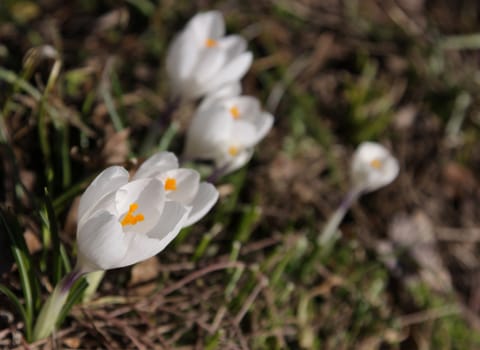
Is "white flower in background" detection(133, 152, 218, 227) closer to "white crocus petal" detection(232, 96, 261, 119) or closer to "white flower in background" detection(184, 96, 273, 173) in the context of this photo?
"white flower in background" detection(184, 96, 273, 173)

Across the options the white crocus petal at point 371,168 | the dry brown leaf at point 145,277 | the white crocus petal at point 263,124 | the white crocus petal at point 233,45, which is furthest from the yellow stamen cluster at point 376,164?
the dry brown leaf at point 145,277

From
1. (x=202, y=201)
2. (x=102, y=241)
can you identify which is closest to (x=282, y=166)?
(x=202, y=201)

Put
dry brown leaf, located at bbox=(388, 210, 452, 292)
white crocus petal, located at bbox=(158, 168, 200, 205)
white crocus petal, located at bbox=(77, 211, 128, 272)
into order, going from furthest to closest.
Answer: dry brown leaf, located at bbox=(388, 210, 452, 292), white crocus petal, located at bbox=(158, 168, 200, 205), white crocus petal, located at bbox=(77, 211, 128, 272)

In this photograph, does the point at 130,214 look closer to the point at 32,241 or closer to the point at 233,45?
the point at 32,241

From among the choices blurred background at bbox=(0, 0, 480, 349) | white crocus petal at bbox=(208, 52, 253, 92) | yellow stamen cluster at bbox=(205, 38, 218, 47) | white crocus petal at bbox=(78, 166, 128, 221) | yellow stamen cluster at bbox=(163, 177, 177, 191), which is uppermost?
white crocus petal at bbox=(78, 166, 128, 221)

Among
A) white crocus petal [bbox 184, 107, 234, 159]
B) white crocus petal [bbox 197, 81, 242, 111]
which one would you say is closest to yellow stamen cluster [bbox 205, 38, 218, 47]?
white crocus petal [bbox 197, 81, 242, 111]

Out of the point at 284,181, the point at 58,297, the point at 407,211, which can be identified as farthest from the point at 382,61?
the point at 58,297

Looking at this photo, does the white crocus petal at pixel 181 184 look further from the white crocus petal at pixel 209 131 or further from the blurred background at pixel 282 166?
the white crocus petal at pixel 209 131
